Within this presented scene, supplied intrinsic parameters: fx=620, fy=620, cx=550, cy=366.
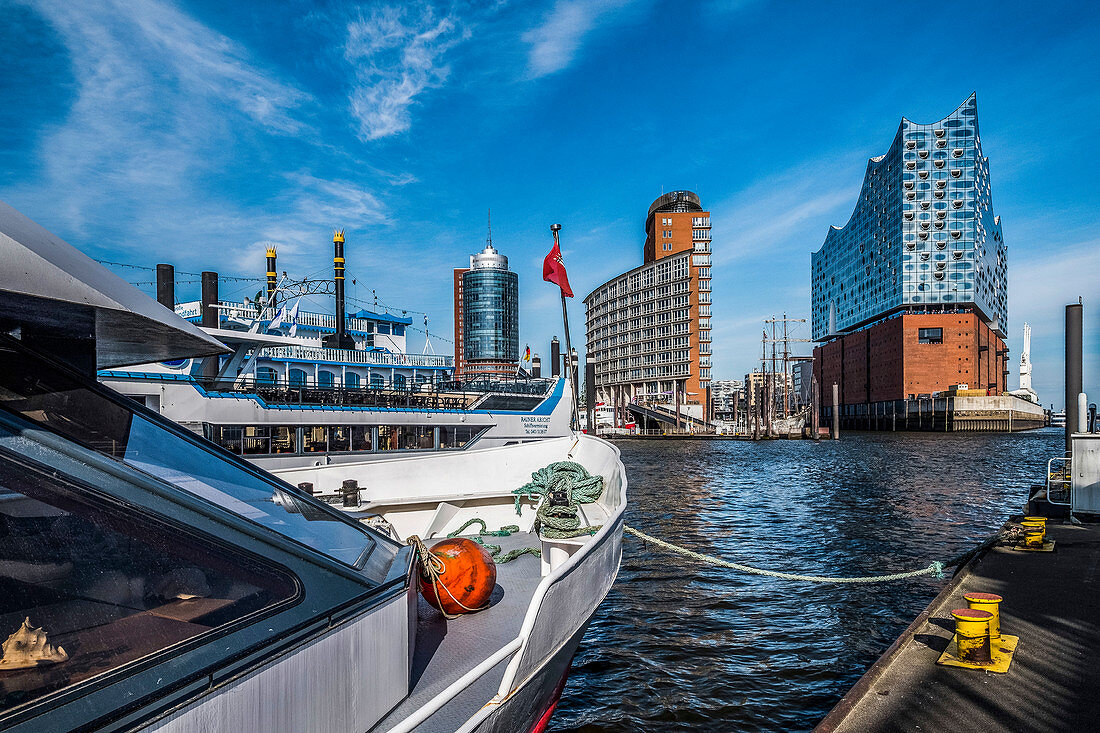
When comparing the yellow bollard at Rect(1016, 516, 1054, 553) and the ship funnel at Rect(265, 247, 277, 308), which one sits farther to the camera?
the ship funnel at Rect(265, 247, 277, 308)

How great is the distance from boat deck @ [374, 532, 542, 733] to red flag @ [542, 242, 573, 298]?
24.9 ft

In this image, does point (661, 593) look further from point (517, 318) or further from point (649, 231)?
point (517, 318)

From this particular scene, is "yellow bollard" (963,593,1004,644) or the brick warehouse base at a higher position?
"yellow bollard" (963,593,1004,644)

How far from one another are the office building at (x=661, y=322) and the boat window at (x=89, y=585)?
8177cm

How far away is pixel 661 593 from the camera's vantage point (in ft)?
34.0

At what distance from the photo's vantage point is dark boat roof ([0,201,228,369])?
189 centimetres

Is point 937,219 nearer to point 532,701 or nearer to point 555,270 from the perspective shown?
point 555,270

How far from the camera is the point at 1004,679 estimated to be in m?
4.84

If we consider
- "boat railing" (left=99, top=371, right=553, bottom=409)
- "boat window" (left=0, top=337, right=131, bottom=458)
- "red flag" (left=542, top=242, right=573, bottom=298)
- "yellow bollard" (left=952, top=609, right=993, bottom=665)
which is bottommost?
"yellow bollard" (left=952, top=609, right=993, bottom=665)

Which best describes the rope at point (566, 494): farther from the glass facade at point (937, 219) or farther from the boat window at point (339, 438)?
the glass facade at point (937, 219)

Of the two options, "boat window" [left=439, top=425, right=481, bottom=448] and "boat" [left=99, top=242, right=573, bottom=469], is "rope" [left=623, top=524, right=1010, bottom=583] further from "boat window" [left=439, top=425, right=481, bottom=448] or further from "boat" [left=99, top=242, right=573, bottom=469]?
"boat window" [left=439, top=425, right=481, bottom=448]

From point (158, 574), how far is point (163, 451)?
0.69 m

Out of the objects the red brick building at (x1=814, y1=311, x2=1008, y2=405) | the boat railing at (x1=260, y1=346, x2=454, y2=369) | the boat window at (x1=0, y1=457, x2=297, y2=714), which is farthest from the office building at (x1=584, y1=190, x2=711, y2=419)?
the boat window at (x1=0, y1=457, x2=297, y2=714)

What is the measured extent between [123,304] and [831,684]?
25.4ft
